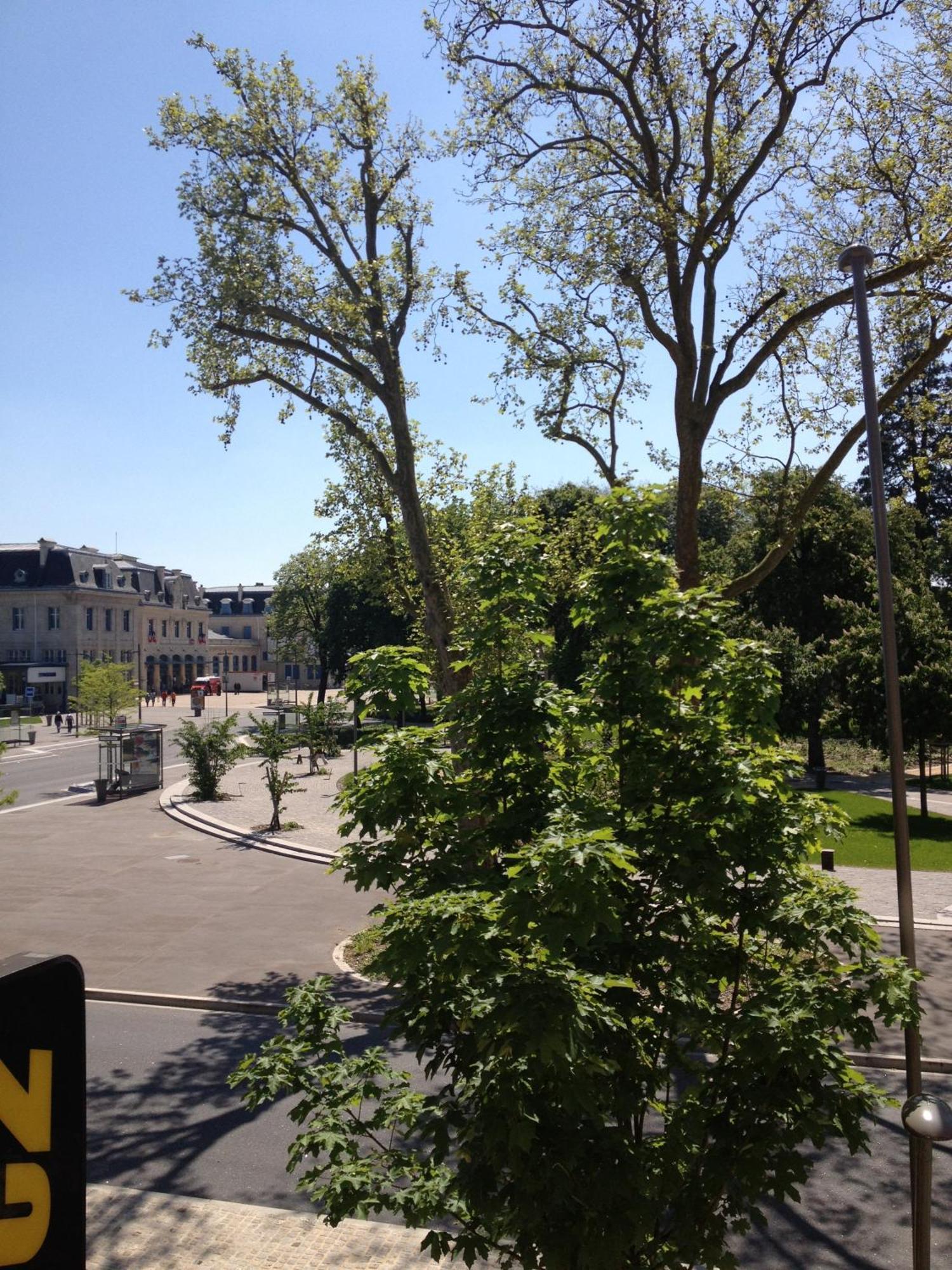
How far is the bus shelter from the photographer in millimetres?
32969

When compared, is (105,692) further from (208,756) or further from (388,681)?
(388,681)

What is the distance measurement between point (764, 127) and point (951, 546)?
82.4 ft

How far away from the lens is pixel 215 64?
562 inches

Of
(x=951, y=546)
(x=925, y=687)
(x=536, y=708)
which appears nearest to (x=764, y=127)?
(x=536, y=708)

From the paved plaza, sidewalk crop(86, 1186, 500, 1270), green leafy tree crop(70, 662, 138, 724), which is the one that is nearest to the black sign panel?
sidewalk crop(86, 1186, 500, 1270)

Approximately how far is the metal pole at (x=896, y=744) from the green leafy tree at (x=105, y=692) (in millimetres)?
40409

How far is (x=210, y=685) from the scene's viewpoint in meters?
102

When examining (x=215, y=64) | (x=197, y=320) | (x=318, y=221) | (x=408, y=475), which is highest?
(x=215, y=64)

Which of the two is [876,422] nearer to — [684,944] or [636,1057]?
[684,944]

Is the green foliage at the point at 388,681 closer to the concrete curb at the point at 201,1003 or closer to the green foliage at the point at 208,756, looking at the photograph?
the concrete curb at the point at 201,1003

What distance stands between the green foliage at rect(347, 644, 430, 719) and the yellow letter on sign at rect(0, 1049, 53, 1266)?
3.30 meters

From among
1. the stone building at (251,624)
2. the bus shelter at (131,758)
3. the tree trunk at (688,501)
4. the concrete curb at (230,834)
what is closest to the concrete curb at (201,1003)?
the tree trunk at (688,501)

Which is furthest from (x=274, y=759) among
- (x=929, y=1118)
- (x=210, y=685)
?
(x=210, y=685)

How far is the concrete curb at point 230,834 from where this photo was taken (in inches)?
899
